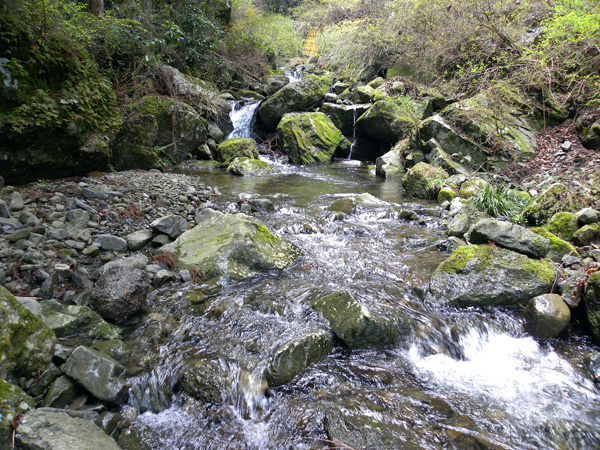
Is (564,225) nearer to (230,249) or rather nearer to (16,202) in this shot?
(230,249)

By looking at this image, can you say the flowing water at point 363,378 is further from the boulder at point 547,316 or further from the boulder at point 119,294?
the boulder at point 119,294

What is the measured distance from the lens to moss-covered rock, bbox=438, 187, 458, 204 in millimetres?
7984

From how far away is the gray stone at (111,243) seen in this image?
4332 millimetres

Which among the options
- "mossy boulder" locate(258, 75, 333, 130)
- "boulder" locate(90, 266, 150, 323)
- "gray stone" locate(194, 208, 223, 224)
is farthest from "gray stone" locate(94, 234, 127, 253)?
"mossy boulder" locate(258, 75, 333, 130)

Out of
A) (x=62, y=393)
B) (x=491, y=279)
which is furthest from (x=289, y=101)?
(x=62, y=393)

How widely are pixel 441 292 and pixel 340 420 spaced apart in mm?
2334

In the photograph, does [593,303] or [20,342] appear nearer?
[20,342]

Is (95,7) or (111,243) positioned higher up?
(95,7)

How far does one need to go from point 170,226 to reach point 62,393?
3105 mm

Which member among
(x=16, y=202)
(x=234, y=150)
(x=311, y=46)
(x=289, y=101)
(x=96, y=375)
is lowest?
(x=234, y=150)

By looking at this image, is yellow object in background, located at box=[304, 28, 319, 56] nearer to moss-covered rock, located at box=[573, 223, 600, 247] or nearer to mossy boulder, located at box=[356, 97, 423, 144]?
mossy boulder, located at box=[356, 97, 423, 144]

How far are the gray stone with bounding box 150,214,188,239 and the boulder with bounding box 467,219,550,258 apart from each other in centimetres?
485

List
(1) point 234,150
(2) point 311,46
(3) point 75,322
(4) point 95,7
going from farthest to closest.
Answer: (2) point 311,46
(1) point 234,150
(4) point 95,7
(3) point 75,322

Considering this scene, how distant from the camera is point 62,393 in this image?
7.55 ft
